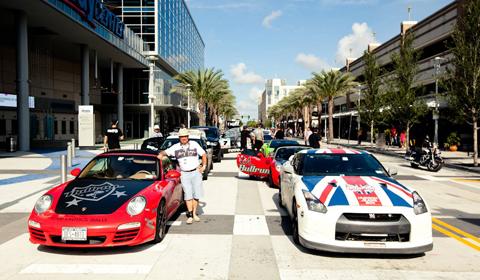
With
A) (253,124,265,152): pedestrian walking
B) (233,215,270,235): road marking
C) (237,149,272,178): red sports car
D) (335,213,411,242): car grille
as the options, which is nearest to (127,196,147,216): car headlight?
(233,215,270,235): road marking

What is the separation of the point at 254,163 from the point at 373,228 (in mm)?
7494

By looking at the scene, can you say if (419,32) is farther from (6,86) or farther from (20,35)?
(6,86)

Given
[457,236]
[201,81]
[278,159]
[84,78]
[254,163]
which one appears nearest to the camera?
[457,236]

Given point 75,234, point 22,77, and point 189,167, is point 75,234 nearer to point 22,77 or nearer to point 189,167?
point 189,167

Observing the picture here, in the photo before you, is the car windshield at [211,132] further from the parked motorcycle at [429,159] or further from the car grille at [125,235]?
the car grille at [125,235]

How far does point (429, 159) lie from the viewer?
16672 millimetres

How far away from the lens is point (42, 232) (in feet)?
16.0

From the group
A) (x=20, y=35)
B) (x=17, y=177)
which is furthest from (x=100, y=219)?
(x=20, y=35)

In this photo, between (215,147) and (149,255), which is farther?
(215,147)

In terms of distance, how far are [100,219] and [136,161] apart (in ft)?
6.58

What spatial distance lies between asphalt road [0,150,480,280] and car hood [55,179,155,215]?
0.65 m

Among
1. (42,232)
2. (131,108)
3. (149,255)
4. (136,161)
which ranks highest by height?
(131,108)

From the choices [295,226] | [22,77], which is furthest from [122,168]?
[22,77]

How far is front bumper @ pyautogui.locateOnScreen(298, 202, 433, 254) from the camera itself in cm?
470
